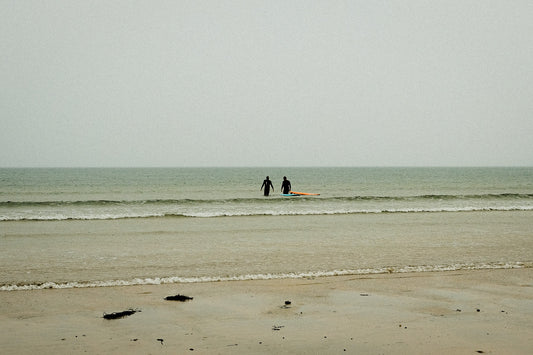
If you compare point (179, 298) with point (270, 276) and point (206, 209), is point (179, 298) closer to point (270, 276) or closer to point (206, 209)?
point (270, 276)

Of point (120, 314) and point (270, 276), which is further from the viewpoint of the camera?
point (270, 276)

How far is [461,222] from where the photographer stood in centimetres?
1891

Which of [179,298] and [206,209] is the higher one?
[179,298]

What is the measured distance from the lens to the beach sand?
201 inches

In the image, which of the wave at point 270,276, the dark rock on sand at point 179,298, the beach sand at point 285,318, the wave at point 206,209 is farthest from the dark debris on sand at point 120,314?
the wave at point 206,209

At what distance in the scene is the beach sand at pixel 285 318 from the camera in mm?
5094

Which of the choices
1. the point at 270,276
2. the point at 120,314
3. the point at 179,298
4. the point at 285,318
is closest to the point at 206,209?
the point at 270,276

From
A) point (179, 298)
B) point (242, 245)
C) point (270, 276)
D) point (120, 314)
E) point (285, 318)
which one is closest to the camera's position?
point (285, 318)

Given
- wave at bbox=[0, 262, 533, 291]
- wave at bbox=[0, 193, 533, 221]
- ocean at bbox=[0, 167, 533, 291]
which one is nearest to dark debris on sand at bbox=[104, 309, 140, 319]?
wave at bbox=[0, 262, 533, 291]

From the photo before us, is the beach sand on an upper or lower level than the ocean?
upper

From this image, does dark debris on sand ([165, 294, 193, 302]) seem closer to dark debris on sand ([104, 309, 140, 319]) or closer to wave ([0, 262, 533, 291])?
dark debris on sand ([104, 309, 140, 319])

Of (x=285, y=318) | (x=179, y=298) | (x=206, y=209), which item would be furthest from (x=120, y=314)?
(x=206, y=209)

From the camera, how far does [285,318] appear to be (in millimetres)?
6117

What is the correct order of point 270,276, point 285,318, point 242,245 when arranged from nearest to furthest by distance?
point 285,318
point 270,276
point 242,245
